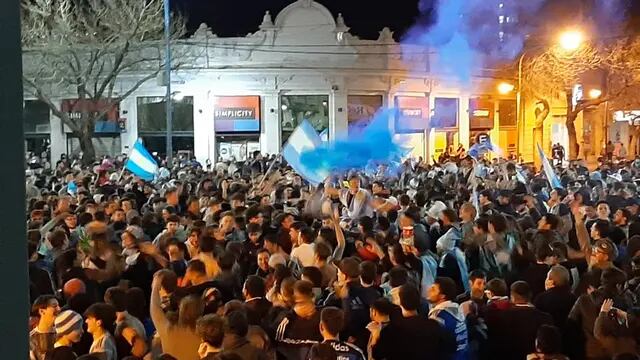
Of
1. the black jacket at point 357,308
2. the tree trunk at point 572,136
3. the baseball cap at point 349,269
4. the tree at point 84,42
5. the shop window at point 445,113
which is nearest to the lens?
the black jacket at point 357,308

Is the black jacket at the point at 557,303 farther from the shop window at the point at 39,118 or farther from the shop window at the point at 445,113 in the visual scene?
the shop window at the point at 39,118

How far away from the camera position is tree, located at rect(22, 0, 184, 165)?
1203 inches

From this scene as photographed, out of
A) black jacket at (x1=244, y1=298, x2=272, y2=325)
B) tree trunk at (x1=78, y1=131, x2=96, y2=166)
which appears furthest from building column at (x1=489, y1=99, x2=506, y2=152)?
black jacket at (x1=244, y1=298, x2=272, y2=325)

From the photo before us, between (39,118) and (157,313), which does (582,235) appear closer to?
(157,313)

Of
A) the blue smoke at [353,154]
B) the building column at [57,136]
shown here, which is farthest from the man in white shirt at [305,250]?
the building column at [57,136]

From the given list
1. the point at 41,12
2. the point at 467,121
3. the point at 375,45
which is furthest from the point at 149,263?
the point at 467,121

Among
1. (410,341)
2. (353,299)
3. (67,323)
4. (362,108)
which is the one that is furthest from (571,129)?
(67,323)

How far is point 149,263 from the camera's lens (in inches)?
306

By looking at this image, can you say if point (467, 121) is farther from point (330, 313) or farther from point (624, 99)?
point (330, 313)

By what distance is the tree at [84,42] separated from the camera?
30.6m

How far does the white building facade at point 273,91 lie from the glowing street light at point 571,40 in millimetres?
6261

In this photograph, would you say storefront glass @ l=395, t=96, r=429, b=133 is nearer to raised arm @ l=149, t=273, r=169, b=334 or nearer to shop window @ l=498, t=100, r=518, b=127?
shop window @ l=498, t=100, r=518, b=127

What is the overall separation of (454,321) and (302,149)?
906 cm

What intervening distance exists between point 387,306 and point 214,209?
602 cm
